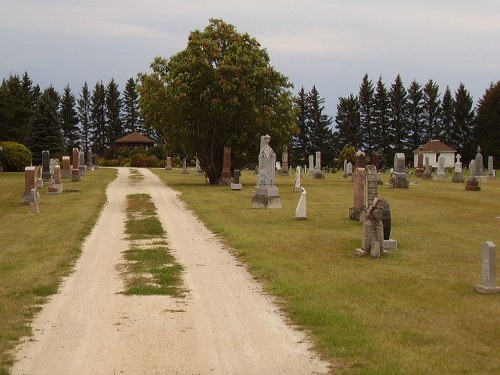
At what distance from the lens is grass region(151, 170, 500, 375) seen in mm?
7551

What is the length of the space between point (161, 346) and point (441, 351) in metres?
3.12

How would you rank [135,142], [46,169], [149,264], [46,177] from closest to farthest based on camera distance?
[149,264]
[46,177]
[46,169]
[135,142]

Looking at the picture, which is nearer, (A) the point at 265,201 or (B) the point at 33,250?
(B) the point at 33,250

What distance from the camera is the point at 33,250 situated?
15359 millimetres

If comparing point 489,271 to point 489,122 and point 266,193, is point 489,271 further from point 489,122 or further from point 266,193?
point 489,122

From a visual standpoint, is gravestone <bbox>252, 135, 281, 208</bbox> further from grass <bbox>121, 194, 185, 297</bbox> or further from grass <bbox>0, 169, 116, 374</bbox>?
grass <bbox>0, 169, 116, 374</bbox>

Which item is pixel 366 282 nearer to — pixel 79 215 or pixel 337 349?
pixel 337 349

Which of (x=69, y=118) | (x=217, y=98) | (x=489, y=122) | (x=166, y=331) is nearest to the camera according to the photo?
(x=166, y=331)

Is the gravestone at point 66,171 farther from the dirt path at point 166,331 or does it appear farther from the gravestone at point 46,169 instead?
the dirt path at point 166,331

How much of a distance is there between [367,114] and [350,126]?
109 inches

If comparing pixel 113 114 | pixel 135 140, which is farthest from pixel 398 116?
pixel 113 114

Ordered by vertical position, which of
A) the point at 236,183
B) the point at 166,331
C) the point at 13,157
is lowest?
the point at 166,331

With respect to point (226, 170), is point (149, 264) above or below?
below

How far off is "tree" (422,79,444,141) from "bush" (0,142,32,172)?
174ft
